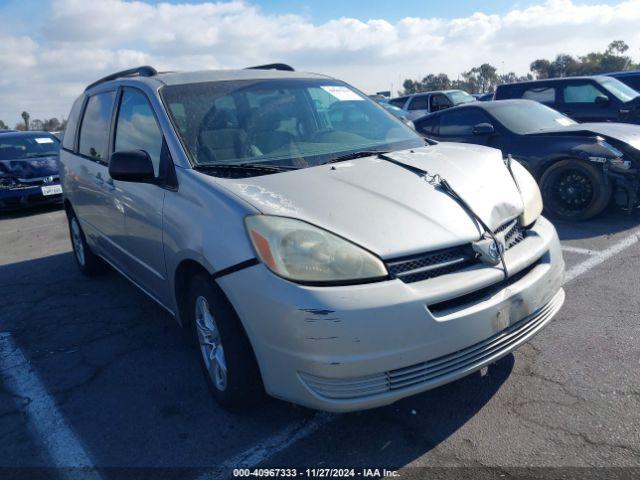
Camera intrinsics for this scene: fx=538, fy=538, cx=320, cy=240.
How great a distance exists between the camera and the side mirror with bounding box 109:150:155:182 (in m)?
3.02

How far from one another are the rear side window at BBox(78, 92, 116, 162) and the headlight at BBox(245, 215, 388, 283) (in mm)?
2352

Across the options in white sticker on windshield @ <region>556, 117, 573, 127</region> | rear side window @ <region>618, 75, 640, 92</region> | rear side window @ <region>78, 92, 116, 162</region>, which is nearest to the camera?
rear side window @ <region>78, 92, 116, 162</region>

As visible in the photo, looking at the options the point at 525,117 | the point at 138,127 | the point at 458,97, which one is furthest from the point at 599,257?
the point at 458,97

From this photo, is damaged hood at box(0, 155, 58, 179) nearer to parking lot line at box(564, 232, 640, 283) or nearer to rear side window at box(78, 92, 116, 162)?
rear side window at box(78, 92, 116, 162)

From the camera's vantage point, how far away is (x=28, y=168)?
382 inches

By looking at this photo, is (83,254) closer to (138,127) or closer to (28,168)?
(138,127)

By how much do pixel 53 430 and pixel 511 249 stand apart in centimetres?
255

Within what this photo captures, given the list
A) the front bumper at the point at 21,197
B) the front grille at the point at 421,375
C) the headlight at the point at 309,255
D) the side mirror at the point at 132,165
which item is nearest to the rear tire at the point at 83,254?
the side mirror at the point at 132,165

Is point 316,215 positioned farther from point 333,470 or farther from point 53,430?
point 53,430

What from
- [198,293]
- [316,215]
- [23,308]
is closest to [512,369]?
[316,215]

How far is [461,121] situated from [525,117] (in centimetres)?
90

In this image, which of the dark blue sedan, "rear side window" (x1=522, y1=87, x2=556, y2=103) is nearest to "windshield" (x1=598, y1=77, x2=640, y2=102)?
"rear side window" (x1=522, y1=87, x2=556, y2=103)

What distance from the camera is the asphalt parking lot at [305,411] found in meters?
2.43

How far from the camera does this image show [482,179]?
9.80 ft
